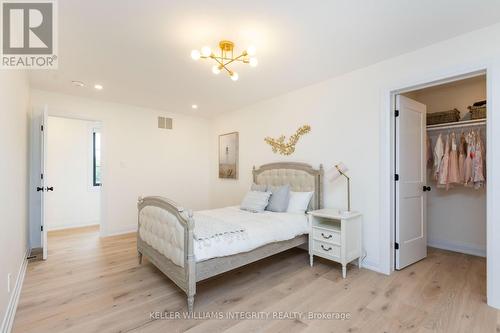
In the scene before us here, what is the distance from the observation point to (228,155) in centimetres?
537

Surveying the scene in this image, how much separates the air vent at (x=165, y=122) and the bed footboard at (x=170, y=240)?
2.56 m

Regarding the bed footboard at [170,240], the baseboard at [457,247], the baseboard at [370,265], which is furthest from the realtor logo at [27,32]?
the baseboard at [457,247]

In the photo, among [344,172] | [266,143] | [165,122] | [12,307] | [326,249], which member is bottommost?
[12,307]

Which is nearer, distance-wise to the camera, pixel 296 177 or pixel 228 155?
pixel 296 177

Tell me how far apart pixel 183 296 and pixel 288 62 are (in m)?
2.88

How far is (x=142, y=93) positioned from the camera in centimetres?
409

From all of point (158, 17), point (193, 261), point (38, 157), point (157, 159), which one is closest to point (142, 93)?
point (157, 159)

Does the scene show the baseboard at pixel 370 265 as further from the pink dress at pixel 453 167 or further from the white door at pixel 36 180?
the white door at pixel 36 180

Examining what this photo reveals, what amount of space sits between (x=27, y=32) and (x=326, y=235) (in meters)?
3.79

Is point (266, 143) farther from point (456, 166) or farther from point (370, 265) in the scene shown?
point (456, 166)

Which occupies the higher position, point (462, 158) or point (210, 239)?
point (462, 158)

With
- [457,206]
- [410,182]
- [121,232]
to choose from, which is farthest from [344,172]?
[121,232]

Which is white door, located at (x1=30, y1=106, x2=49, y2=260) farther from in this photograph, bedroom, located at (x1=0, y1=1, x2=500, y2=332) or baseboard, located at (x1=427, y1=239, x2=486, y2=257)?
baseboard, located at (x1=427, y1=239, x2=486, y2=257)

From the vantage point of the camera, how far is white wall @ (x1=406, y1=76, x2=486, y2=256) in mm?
3547
